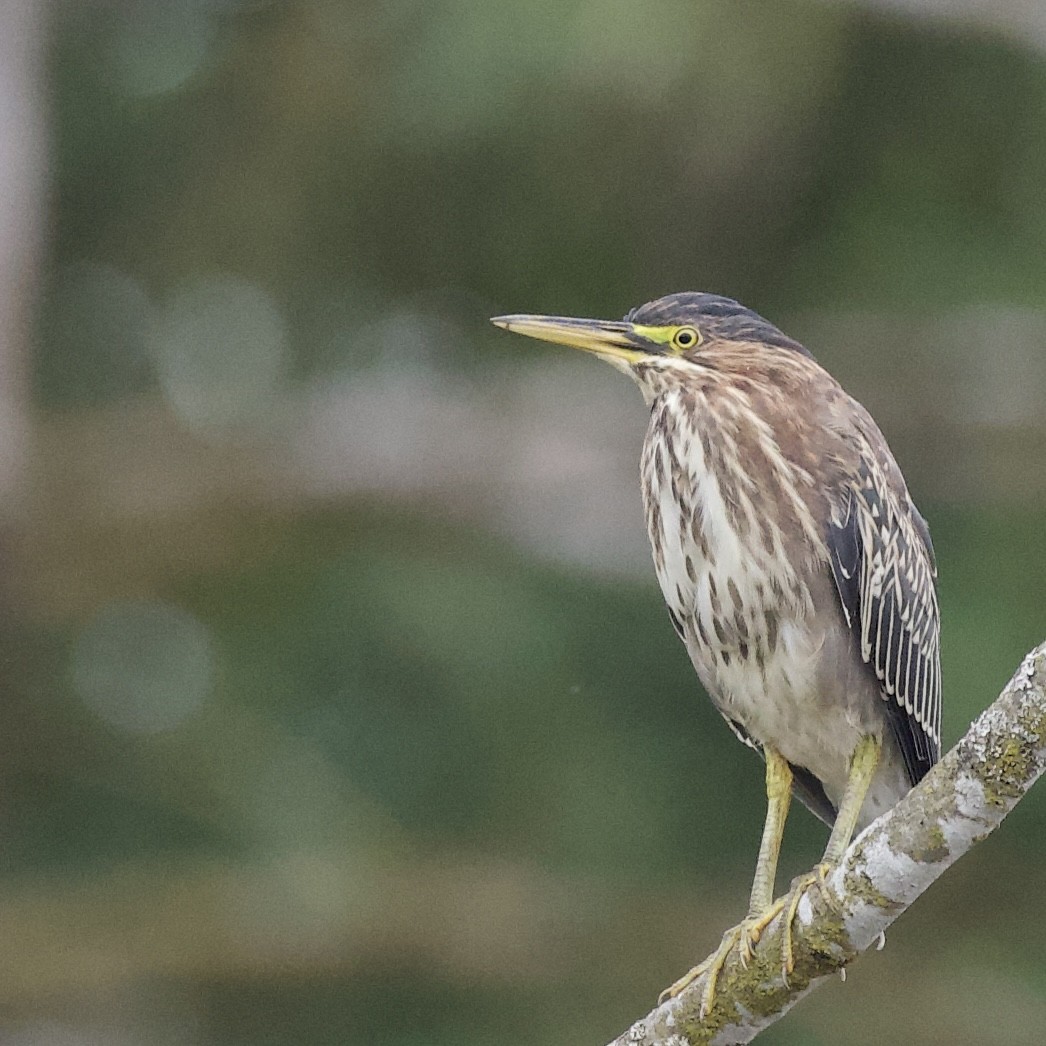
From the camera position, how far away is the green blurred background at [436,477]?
7.31m

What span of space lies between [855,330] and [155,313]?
3.26m

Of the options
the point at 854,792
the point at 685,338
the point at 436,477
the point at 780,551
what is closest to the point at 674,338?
the point at 685,338

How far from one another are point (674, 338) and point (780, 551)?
53 centimetres

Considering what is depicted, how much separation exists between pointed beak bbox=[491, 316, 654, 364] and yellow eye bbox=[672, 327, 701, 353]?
0.05 m

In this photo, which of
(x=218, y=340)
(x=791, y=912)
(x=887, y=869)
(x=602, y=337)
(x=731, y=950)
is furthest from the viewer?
(x=218, y=340)

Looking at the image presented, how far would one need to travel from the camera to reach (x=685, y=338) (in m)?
3.92

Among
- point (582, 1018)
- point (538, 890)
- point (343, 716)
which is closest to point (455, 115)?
point (343, 716)

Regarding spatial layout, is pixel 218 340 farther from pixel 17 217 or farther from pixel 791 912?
pixel 791 912

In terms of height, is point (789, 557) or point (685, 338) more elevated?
point (685, 338)

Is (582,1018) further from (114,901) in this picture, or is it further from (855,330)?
(855,330)

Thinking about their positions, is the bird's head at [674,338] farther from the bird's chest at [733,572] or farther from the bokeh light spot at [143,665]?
the bokeh light spot at [143,665]

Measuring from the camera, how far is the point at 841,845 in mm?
3670

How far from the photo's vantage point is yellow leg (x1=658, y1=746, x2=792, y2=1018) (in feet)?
10.4

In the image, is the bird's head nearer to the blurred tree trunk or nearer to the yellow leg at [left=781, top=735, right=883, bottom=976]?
the yellow leg at [left=781, top=735, right=883, bottom=976]
